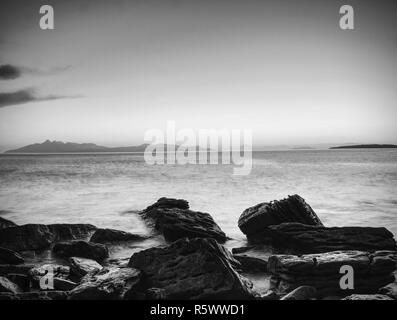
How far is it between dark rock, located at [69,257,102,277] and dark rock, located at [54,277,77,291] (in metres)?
0.41

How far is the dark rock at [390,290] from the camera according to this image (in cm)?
469

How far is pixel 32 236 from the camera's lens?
7281mm

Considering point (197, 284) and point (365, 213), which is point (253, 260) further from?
point (365, 213)

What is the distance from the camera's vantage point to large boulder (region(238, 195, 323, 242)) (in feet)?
26.0

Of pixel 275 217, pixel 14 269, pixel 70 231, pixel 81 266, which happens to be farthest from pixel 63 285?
pixel 275 217

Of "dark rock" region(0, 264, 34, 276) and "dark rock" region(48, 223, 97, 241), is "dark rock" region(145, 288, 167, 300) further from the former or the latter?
"dark rock" region(48, 223, 97, 241)

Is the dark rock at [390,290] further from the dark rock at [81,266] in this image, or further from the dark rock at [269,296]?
the dark rock at [81,266]

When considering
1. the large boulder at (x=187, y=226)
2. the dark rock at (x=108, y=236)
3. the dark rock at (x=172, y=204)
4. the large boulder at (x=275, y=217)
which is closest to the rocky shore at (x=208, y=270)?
the large boulder at (x=275, y=217)

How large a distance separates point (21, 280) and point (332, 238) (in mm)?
5521

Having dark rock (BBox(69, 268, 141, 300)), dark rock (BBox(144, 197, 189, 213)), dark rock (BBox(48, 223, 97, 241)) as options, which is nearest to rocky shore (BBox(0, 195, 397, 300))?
dark rock (BBox(69, 268, 141, 300))

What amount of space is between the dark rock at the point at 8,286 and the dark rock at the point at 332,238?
4.85 m
